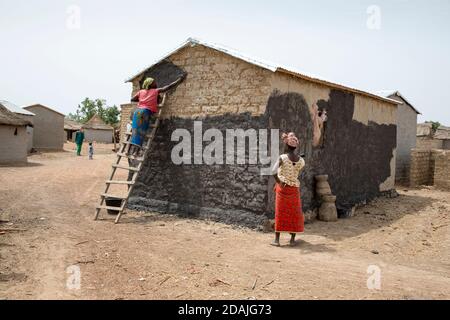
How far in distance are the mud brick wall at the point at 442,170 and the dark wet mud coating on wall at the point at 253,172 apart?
5213 millimetres


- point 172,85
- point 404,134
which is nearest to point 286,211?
point 172,85

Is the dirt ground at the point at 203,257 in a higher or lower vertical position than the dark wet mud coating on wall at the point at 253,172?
lower

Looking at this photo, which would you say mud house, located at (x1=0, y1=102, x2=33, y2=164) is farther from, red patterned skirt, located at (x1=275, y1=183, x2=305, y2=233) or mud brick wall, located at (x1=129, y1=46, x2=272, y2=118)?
red patterned skirt, located at (x1=275, y1=183, x2=305, y2=233)

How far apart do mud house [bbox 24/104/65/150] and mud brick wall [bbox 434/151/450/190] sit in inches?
883

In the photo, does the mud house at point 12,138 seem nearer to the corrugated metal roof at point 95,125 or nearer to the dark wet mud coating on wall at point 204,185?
the dark wet mud coating on wall at point 204,185

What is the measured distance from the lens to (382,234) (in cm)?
753

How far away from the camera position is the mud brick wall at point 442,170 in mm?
14117

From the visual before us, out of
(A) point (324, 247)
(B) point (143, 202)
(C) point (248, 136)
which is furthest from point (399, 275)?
(B) point (143, 202)

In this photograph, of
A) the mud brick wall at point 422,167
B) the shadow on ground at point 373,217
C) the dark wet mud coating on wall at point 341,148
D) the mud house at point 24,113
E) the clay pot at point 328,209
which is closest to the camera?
the shadow on ground at point 373,217

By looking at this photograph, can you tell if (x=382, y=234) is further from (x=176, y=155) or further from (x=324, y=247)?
(x=176, y=155)

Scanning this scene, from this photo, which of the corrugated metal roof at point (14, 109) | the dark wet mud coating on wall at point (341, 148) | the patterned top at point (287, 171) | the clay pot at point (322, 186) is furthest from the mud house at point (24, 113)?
the patterned top at point (287, 171)

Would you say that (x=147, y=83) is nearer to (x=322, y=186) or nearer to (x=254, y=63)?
(x=254, y=63)

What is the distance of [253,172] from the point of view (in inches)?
282
